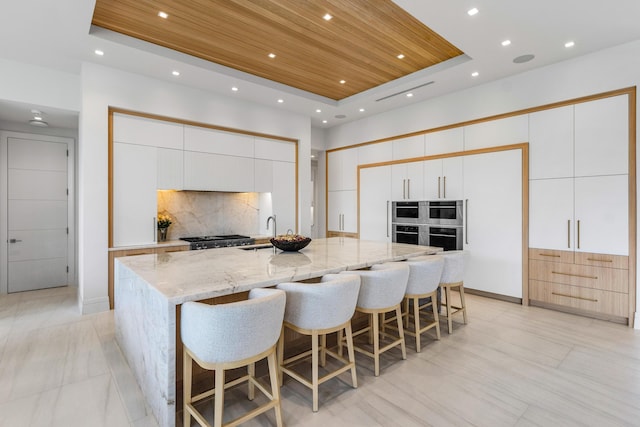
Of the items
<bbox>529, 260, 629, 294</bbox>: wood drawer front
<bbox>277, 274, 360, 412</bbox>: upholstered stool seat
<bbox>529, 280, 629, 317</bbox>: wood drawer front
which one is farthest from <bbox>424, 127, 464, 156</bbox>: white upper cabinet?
<bbox>277, 274, 360, 412</bbox>: upholstered stool seat

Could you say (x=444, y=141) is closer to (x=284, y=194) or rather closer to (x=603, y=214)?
(x=603, y=214)

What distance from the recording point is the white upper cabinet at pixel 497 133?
4188 mm

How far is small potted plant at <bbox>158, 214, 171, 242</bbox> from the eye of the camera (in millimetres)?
4652

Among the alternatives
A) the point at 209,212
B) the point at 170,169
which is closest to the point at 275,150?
the point at 209,212

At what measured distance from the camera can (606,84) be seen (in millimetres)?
3549

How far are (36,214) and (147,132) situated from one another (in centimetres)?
237

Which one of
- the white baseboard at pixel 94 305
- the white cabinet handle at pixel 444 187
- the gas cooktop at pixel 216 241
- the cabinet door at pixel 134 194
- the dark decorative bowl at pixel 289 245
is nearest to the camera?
the dark decorative bowl at pixel 289 245

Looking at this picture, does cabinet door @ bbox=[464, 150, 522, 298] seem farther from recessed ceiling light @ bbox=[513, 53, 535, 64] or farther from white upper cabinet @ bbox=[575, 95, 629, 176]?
recessed ceiling light @ bbox=[513, 53, 535, 64]

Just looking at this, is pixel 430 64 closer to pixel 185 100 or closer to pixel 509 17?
pixel 509 17

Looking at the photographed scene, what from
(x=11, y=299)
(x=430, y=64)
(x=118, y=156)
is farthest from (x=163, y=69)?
(x=11, y=299)

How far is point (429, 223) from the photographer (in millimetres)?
5070

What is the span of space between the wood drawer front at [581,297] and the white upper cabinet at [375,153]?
300 cm

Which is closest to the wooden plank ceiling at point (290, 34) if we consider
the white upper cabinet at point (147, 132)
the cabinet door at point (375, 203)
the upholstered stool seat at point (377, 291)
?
the white upper cabinet at point (147, 132)

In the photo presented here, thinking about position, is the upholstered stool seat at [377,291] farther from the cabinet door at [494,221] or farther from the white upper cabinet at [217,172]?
the white upper cabinet at [217,172]
